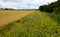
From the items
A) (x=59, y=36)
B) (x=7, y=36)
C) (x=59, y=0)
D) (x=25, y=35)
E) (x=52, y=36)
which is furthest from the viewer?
(x=59, y=0)

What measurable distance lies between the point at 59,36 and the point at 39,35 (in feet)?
6.67

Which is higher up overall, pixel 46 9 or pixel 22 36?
pixel 22 36

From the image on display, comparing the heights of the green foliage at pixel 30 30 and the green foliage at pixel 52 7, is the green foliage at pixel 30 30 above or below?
above

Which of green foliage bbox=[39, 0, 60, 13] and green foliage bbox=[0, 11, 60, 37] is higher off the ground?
green foliage bbox=[0, 11, 60, 37]

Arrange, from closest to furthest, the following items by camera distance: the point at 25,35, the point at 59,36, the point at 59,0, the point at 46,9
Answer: the point at 25,35
the point at 59,36
the point at 59,0
the point at 46,9

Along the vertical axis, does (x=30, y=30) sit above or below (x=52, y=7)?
above

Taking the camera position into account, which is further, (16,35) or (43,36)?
(43,36)

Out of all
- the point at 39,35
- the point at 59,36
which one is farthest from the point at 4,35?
the point at 59,36

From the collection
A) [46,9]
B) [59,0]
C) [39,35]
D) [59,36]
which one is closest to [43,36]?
[39,35]

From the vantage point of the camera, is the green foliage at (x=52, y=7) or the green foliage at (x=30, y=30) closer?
the green foliage at (x=30, y=30)

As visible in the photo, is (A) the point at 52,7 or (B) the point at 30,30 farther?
(A) the point at 52,7

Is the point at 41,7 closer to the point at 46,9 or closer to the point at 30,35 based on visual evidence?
the point at 46,9

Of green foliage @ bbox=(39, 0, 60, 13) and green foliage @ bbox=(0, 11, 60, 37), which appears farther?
green foliage @ bbox=(39, 0, 60, 13)

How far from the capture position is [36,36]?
1220 cm
